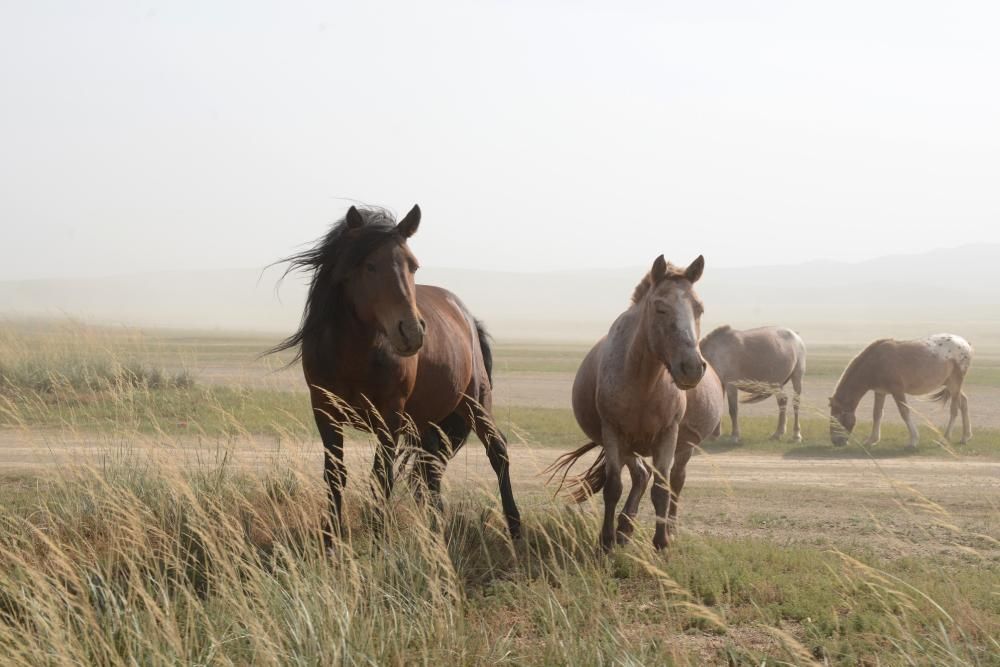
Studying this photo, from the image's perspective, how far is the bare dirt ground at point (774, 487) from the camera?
7211 mm

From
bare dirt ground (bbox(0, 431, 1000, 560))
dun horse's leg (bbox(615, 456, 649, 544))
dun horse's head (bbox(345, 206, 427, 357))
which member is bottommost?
bare dirt ground (bbox(0, 431, 1000, 560))

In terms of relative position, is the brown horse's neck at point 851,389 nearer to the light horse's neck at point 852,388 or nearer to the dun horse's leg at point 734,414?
the light horse's neck at point 852,388

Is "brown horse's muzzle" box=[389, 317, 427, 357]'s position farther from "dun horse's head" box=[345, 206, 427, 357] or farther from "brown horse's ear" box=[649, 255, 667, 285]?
"brown horse's ear" box=[649, 255, 667, 285]

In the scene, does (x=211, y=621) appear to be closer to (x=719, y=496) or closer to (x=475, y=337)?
(x=475, y=337)

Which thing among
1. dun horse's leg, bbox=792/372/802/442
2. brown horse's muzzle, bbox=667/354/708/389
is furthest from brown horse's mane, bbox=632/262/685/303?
dun horse's leg, bbox=792/372/802/442

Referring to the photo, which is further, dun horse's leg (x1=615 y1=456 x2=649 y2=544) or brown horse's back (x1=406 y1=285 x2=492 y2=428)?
brown horse's back (x1=406 y1=285 x2=492 y2=428)

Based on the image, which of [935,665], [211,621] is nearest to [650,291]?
[935,665]

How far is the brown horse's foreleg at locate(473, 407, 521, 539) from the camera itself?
7117 mm

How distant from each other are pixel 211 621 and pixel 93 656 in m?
0.57

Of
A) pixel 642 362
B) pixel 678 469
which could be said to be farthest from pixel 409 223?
pixel 678 469

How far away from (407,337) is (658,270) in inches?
70.8

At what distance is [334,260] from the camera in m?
6.43

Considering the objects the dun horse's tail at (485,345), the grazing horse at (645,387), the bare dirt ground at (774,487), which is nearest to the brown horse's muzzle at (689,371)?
the grazing horse at (645,387)

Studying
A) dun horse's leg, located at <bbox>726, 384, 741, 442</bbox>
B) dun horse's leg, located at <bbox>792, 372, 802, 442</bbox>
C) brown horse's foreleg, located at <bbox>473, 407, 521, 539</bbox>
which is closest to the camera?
brown horse's foreleg, located at <bbox>473, 407, 521, 539</bbox>
